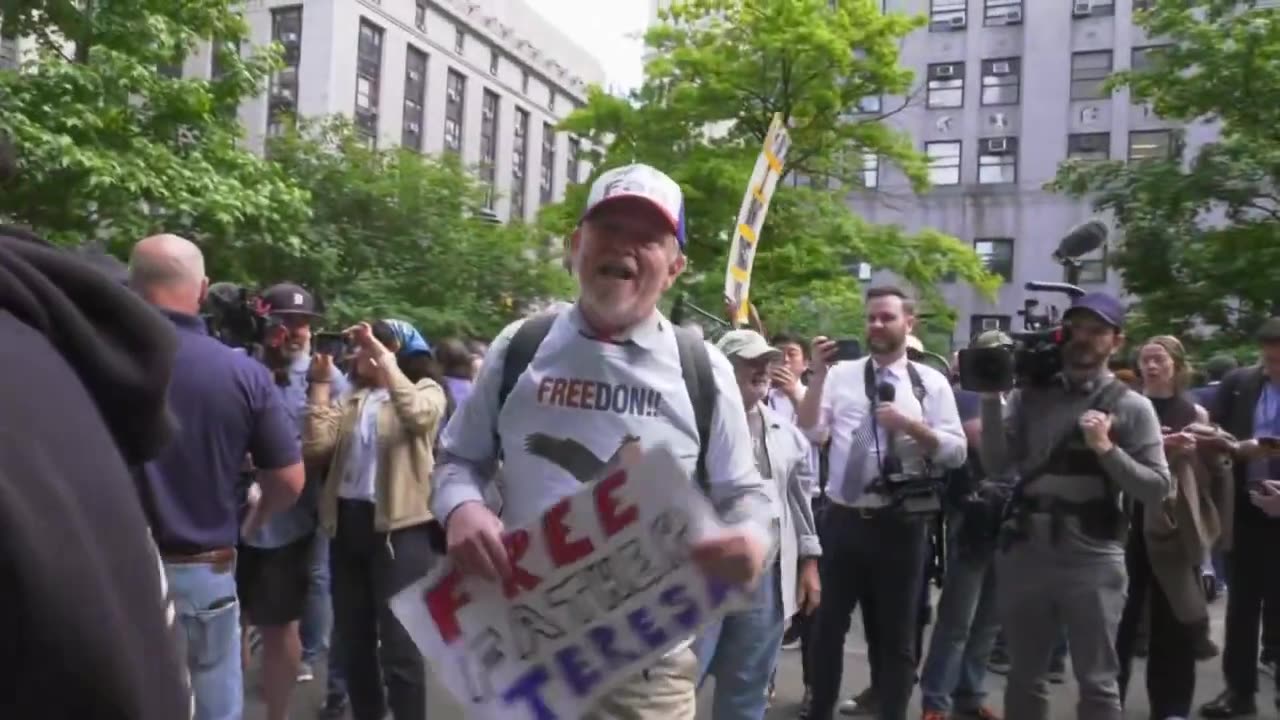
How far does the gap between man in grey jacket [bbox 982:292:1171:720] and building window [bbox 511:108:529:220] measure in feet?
199

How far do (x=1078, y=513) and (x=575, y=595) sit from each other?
2958 mm

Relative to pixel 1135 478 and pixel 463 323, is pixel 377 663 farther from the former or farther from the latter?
pixel 463 323

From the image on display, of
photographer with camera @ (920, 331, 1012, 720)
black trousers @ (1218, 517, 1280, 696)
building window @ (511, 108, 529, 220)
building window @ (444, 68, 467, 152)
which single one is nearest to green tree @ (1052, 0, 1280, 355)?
black trousers @ (1218, 517, 1280, 696)

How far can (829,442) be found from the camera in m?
5.96

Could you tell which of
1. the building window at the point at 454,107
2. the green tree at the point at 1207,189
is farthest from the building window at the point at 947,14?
the green tree at the point at 1207,189

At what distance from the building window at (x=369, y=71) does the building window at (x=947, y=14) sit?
77.2ft

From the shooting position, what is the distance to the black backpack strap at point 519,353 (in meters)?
3.11

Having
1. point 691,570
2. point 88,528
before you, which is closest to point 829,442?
point 691,570

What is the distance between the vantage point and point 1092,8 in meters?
41.3

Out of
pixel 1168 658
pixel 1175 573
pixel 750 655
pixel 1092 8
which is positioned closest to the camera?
pixel 750 655

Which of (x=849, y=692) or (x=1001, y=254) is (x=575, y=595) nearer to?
(x=849, y=692)

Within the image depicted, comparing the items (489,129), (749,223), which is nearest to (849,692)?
(749,223)

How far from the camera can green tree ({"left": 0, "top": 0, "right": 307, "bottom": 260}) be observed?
13.1 meters

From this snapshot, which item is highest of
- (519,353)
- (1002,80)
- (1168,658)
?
(1002,80)
